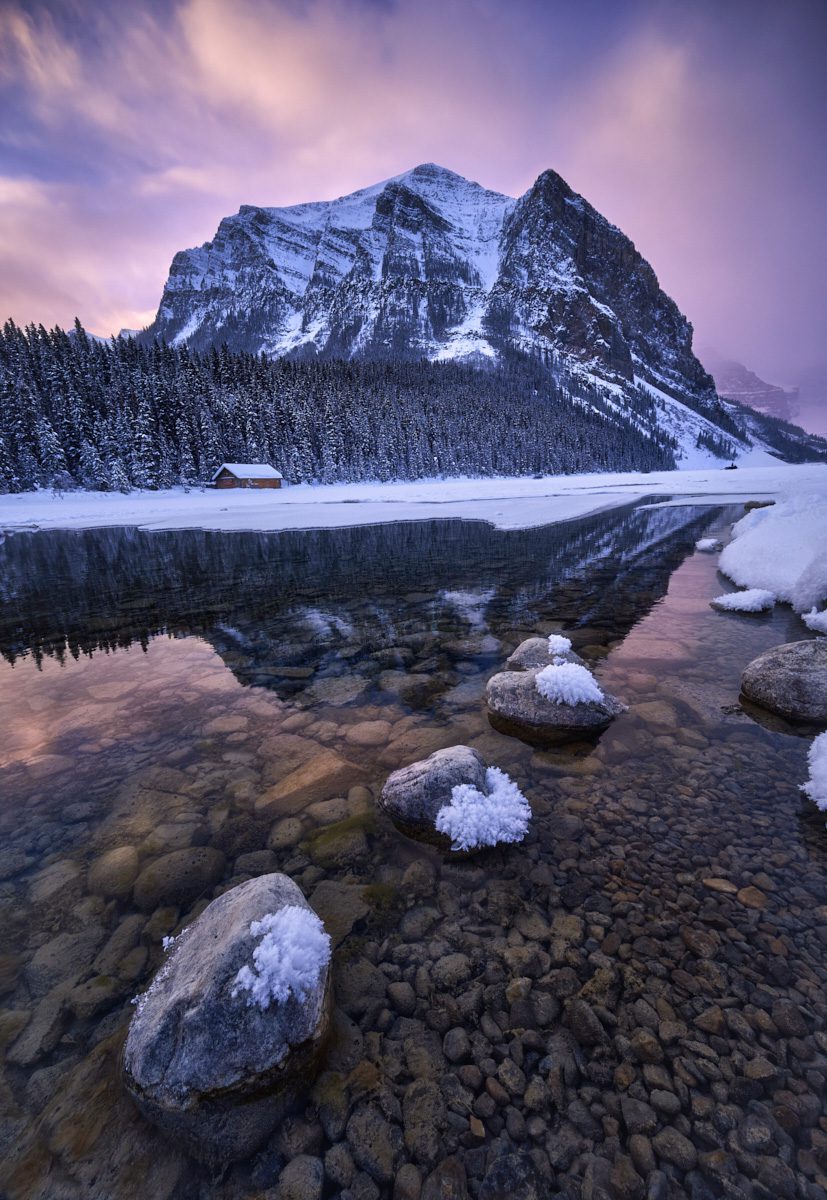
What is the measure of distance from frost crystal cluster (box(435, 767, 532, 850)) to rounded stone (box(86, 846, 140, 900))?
8.40ft

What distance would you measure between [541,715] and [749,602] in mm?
6637

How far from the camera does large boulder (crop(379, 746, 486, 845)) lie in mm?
4238

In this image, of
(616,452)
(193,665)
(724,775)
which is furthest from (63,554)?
(616,452)

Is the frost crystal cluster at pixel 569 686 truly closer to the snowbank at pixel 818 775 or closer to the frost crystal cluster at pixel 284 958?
the snowbank at pixel 818 775

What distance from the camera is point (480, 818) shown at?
409cm

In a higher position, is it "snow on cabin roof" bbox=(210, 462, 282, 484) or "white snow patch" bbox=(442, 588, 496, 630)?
"snow on cabin roof" bbox=(210, 462, 282, 484)

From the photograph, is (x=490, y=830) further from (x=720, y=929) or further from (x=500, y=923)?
(x=720, y=929)

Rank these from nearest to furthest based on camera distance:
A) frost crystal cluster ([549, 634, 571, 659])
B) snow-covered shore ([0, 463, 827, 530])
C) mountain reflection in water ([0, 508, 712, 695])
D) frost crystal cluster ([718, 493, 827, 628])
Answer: frost crystal cluster ([549, 634, 571, 659]), frost crystal cluster ([718, 493, 827, 628]), mountain reflection in water ([0, 508, 712, 695]), snow-covered shore ([0, 463, 827, 530])

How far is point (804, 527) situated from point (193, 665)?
43.7 ft

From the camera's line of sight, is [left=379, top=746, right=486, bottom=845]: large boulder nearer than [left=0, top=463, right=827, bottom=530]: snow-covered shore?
Yes

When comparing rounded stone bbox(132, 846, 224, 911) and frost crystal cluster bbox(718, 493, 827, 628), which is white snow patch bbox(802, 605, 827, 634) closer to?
frost crystal cluster bbox(718, 493, 827, 628)

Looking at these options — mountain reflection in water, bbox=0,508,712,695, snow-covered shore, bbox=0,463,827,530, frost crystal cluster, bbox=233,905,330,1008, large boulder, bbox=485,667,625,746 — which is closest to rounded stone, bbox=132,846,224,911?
frost crystal cluster, bbox=233,905,330,1008

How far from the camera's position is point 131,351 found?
7056 cm

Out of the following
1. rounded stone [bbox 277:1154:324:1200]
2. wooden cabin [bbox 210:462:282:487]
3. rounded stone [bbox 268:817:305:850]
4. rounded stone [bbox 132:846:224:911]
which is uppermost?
wooden cabin [bbox 210:462:282:487]
